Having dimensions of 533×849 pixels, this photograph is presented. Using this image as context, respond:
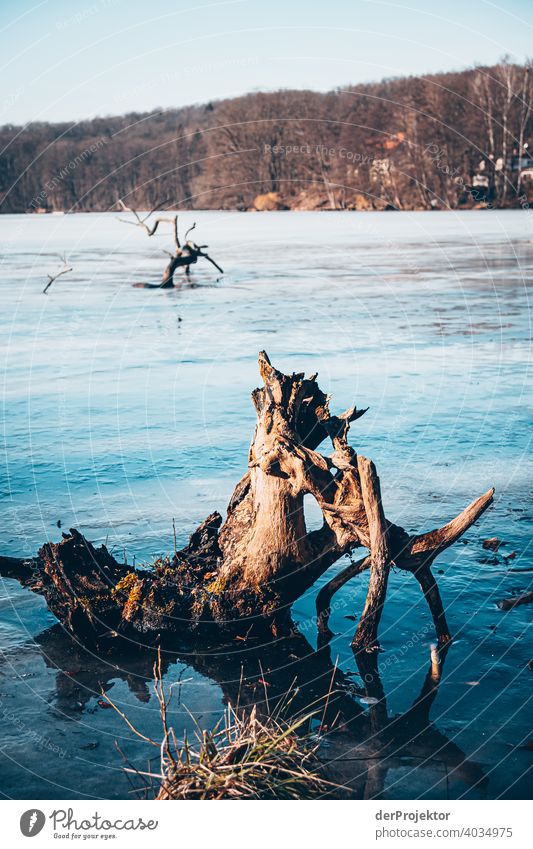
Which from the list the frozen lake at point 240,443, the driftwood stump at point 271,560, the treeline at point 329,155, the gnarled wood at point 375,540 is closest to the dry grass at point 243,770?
the frozen lake at point 240,443

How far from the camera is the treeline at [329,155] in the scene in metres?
71.2

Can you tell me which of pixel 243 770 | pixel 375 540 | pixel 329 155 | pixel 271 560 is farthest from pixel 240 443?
pixel 329 155

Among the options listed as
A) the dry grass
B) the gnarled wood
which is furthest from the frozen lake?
the dry grass

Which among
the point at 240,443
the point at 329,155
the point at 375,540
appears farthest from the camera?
the point at 329,155

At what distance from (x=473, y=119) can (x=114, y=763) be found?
3075 inches

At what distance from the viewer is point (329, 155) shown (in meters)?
75.8

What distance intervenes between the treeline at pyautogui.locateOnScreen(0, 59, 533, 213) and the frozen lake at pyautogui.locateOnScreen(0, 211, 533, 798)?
97.1ft

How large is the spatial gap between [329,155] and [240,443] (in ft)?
208

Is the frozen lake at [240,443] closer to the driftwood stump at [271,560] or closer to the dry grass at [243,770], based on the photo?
the driftwood stump at [271,560]

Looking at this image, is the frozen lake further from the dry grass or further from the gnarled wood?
the dry grass

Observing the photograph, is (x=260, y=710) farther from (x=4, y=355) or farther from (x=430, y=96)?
(x=430, y=96)

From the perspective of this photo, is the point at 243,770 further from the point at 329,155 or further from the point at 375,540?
the point at 329,155

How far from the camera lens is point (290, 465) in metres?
9.48

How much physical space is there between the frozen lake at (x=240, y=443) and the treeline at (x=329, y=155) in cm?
2959
